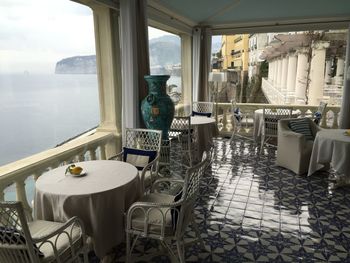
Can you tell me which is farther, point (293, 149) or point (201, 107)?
point (201, 107)

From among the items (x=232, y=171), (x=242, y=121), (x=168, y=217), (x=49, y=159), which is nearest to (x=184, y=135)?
(x=232, y=171)

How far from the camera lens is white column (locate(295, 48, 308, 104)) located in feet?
25.2

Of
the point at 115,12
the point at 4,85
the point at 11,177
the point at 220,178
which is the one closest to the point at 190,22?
the point at 115,12

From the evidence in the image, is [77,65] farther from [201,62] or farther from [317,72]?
[317,72]

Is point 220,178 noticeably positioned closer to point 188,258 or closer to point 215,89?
point 188,258

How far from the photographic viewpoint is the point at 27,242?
1.47 metres

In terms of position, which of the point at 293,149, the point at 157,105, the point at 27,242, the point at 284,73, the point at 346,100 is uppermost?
the point at 284,73

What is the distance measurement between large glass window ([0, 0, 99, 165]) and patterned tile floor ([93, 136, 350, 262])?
1.37 meters

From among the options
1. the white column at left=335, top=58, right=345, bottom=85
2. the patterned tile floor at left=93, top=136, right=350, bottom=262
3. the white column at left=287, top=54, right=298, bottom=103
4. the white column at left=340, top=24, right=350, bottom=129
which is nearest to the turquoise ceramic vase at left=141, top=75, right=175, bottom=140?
the patterned tile floor at left=93, top=136, right=350, bottom=262

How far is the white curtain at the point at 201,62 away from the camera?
6465 mm

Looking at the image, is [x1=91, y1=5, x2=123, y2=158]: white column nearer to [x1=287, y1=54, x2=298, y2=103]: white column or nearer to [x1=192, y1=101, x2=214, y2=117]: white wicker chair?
[x1=192, y1=101, x2=214, y2=117]: white wicker chair

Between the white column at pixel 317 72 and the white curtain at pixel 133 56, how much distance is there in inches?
209

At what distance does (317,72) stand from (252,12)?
308 cm

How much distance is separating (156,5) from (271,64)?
5.47 meters
